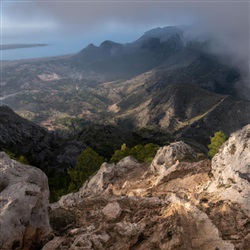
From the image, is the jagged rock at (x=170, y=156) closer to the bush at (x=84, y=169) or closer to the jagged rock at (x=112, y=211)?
the jagged rock at (x=112, y=211)

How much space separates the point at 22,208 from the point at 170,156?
97.2 feet

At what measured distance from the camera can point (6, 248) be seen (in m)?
20.8

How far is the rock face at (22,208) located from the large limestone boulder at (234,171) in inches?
573

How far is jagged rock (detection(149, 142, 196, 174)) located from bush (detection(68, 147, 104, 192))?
123ft

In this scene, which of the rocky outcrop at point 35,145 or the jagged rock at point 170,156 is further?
the rocky outcrop at point 35,145

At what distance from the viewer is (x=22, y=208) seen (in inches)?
922

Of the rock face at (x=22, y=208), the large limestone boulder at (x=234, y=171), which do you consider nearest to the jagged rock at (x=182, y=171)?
the large limestone boulder at (x=234, y=171)

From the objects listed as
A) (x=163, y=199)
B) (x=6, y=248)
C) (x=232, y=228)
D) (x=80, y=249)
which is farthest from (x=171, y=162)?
(x=6, y=248)

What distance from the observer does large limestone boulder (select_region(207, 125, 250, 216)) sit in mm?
26031

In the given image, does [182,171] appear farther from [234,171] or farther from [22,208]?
[22,208]

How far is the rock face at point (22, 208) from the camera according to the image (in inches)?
851

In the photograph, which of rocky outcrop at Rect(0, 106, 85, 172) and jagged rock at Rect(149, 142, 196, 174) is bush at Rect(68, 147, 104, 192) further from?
rocky outcrop at Rect(0, 106, 85, 172)

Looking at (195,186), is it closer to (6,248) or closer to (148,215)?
(148,215)

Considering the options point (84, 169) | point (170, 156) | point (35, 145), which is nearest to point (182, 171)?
point (170, 156)
